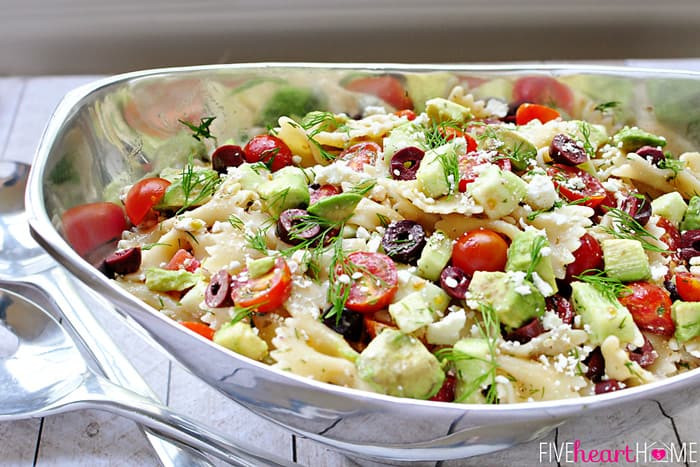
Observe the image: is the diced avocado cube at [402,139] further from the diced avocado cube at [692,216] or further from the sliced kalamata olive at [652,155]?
the diced avocado cube at [692,216]

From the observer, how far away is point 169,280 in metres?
1.96

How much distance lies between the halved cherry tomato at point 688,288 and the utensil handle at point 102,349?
1300mm

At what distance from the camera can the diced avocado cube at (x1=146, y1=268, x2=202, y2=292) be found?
1.96m

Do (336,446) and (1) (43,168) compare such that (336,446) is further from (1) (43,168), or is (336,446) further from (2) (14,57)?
(2) (14,57)

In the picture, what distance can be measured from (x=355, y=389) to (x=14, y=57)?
10.2 feet

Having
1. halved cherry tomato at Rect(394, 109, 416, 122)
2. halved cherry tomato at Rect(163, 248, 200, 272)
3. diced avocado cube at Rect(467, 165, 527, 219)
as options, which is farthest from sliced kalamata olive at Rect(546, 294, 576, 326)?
halved cherry tomato at Rect(163, 248, 200, 272)

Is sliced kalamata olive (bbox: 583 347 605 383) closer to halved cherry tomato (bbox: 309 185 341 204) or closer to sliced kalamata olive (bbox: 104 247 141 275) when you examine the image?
halved cherry tomato (bbox: 309 185 341 204)

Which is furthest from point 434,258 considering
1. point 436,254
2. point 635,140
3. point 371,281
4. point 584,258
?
point 635,140

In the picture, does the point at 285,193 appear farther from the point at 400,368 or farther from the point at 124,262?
the point at 400,368

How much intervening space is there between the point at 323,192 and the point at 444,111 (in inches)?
20.0

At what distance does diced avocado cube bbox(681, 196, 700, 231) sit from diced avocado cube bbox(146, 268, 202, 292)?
1.35m

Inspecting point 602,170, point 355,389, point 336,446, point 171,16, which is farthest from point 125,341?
point 171,16

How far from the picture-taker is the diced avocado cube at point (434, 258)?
189cm

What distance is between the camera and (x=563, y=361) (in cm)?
174
